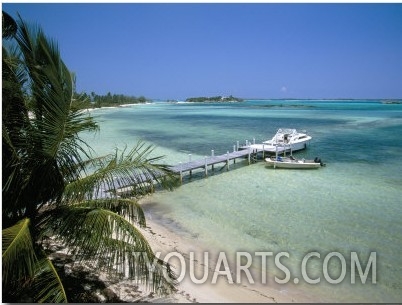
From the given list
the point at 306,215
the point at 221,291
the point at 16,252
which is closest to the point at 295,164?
the point at 306,215

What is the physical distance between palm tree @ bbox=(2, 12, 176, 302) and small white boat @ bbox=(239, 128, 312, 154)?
66.4 feet

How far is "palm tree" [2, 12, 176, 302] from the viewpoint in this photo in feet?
14.2

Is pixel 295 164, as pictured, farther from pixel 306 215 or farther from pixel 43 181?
pixel 43 181

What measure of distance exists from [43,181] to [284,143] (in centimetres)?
2391

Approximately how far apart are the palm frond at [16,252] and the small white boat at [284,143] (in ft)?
69.4

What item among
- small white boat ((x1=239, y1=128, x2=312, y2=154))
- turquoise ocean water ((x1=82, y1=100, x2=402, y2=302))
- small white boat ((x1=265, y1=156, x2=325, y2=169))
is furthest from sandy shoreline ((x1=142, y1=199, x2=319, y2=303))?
small white boat ((x1=239, y1=128, x2=312, y2=154))

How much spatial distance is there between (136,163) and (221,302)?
3476 mm

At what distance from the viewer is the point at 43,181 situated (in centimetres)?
489

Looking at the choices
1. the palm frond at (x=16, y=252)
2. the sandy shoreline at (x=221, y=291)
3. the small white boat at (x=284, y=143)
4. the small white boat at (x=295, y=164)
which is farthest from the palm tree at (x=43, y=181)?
the small white boat at (x=284, y=143)

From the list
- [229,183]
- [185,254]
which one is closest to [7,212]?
[185,254]

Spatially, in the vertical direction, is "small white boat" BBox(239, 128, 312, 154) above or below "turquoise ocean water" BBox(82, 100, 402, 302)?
above

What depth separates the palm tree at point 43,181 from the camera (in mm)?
4336

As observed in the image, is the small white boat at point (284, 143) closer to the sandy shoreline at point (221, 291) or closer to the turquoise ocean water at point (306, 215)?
the turquoise ocean water at point (306, 215)

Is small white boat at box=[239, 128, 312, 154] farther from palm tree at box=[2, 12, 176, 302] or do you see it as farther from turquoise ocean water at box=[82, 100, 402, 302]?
palm tree at box=[2, 12, 176, 302]
